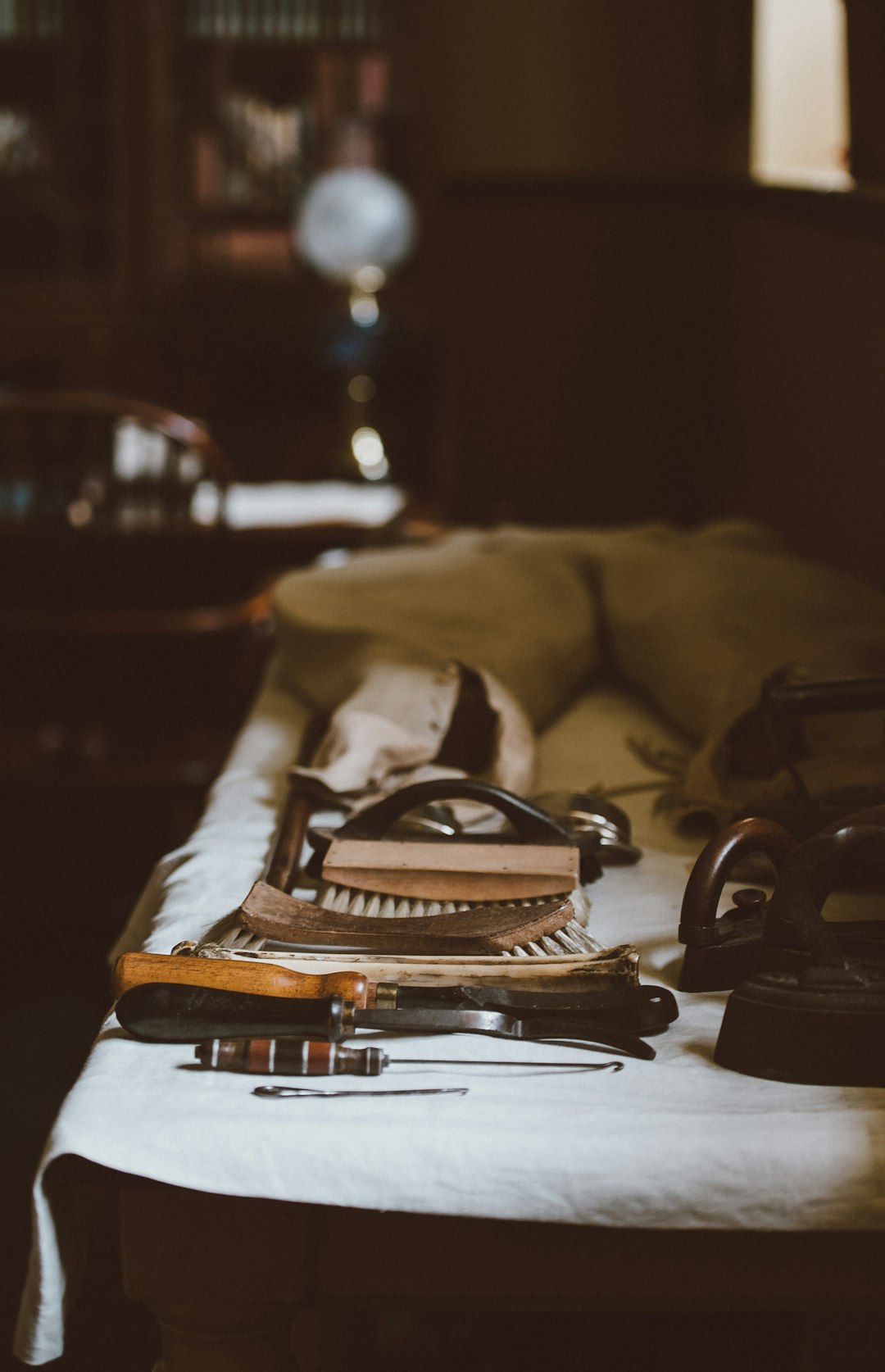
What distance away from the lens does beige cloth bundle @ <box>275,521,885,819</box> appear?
1.47 meters

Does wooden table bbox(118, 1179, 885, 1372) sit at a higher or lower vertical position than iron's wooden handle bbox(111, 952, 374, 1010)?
lower

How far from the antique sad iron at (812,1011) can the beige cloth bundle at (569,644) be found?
446mm

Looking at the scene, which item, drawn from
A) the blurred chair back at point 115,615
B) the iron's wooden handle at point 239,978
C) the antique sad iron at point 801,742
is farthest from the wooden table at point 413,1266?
the blurred chair back at point 115,615

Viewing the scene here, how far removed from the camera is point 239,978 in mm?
937

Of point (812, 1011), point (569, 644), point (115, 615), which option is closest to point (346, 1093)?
point (812, 1011)

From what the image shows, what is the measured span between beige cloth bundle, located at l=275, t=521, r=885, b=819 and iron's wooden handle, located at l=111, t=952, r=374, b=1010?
46 centimetres

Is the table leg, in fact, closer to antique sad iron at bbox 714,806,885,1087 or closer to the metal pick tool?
the metal pick tool

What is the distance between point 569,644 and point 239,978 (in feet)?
3.22

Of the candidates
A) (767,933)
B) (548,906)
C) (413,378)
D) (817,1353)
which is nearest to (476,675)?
(548,906)

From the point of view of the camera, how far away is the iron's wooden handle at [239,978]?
933 mm

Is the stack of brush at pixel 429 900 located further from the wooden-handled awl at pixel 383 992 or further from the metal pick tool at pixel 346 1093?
the metal pick tool at pixel 346 1093

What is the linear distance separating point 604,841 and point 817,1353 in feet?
1.55

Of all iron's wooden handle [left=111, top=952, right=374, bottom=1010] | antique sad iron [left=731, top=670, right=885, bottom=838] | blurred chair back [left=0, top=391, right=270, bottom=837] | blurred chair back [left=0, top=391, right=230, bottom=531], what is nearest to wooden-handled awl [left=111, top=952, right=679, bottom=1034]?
iron's wooden handle [left=111, top=952, right=374, bottom=1010]

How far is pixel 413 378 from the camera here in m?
4.21
